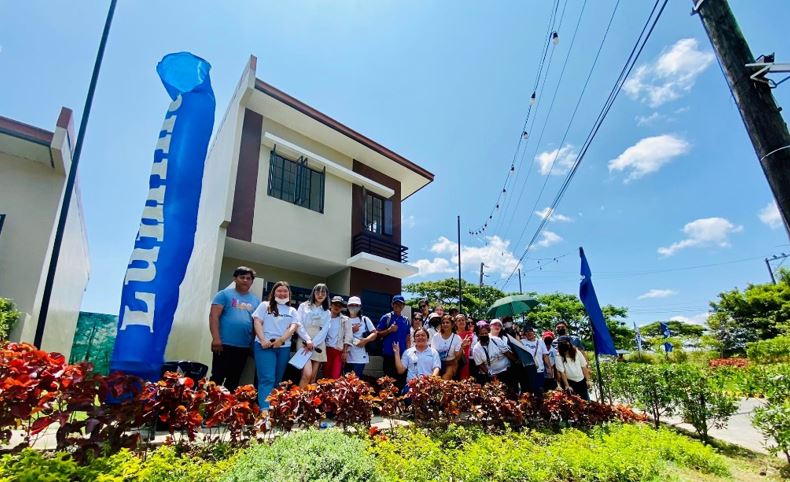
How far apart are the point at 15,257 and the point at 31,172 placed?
158 centimetres

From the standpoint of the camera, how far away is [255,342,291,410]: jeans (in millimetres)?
4371

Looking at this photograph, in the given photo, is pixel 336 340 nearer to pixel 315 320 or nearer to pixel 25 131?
pixel 315 320

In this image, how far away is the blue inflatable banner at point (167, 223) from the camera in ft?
12.1

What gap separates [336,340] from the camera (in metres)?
5.21

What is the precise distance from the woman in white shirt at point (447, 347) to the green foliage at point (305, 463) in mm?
3182

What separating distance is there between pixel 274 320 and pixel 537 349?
15.1ft

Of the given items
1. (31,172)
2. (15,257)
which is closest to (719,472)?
(15,257)

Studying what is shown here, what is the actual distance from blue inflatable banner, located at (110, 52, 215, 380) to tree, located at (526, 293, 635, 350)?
28970mm

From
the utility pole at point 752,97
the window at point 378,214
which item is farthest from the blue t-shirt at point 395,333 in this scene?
the window at point 378,214

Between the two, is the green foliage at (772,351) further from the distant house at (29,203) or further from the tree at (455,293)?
the distant house at (29,203)

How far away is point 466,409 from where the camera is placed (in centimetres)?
444

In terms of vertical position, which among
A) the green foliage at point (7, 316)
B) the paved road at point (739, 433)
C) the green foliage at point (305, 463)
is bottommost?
the paved road at point (739, 433)

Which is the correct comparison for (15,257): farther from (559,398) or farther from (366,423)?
(559,398)

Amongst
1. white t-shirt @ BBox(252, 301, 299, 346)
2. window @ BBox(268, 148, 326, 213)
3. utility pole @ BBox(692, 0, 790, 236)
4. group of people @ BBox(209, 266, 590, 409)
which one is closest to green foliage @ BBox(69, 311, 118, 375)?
window @ BBox(268, 148, 326, 213)
